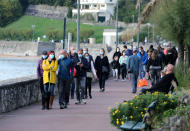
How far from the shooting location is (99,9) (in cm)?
16675

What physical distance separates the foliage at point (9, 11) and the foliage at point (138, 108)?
15410cm

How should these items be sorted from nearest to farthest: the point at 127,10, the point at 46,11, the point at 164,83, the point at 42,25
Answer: the point at 164,83, the point at 127,10, the point at 42,25, the point at 46,11

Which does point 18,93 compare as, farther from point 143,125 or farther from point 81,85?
point 143,125

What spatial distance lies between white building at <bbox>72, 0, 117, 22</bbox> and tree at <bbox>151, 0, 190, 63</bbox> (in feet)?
459

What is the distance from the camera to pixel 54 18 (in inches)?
6614

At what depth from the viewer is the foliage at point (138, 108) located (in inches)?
438

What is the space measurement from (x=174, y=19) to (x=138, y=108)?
44.2 feet

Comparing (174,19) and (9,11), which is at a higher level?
(9,11)

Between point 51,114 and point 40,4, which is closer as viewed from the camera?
point 51,114

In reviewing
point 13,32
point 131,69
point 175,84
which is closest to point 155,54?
point 131,69

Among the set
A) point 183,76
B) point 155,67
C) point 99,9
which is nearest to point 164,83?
point 183,76

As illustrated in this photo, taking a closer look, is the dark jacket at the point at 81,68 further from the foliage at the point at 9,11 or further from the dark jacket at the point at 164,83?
the foliage at the point at 9,11

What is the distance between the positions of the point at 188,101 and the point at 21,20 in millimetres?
158932

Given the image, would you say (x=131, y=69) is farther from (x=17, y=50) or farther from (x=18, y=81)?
(x=17, y=50)
